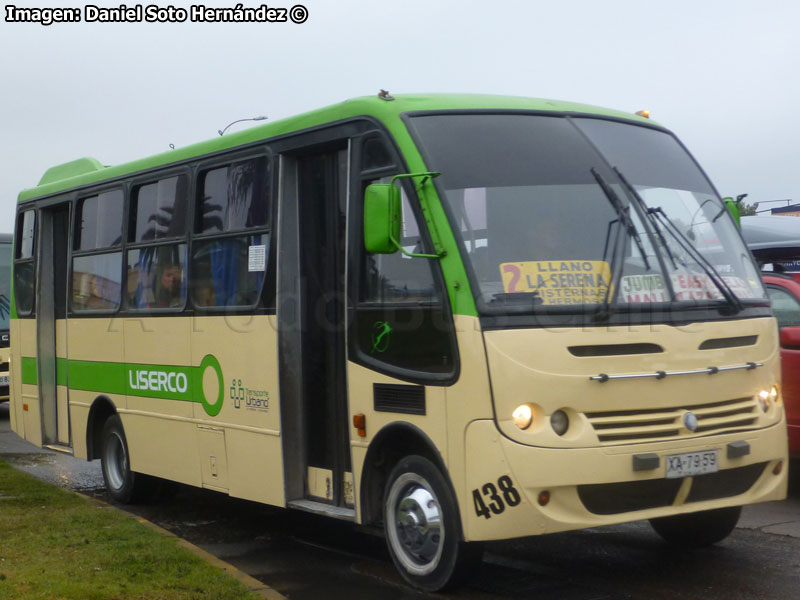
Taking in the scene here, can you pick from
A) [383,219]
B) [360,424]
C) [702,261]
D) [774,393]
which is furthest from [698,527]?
[383,219]

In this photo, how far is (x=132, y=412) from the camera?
34.1ft

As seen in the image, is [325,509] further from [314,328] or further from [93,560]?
[93,560]

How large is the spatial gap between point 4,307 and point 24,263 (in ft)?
29.5

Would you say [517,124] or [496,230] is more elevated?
[517,124]

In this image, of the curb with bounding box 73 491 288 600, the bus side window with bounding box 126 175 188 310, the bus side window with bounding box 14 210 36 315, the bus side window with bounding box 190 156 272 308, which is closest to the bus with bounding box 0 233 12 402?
the bus side window with bounding box 14 210 36 315

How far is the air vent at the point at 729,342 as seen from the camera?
21.8 ft

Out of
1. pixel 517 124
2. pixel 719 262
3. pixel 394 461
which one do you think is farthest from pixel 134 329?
pixel 719 262

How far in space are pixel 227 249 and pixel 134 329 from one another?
6.29 ft

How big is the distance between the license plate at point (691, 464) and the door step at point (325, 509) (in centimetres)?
207

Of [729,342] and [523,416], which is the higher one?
[729,342]

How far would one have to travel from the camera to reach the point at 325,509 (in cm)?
762

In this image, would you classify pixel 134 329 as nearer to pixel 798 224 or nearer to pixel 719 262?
pixel 719 262

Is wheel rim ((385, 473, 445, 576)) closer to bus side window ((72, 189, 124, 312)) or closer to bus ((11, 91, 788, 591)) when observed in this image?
bus ((11, 91, 788, 591))

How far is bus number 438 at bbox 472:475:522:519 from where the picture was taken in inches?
239
